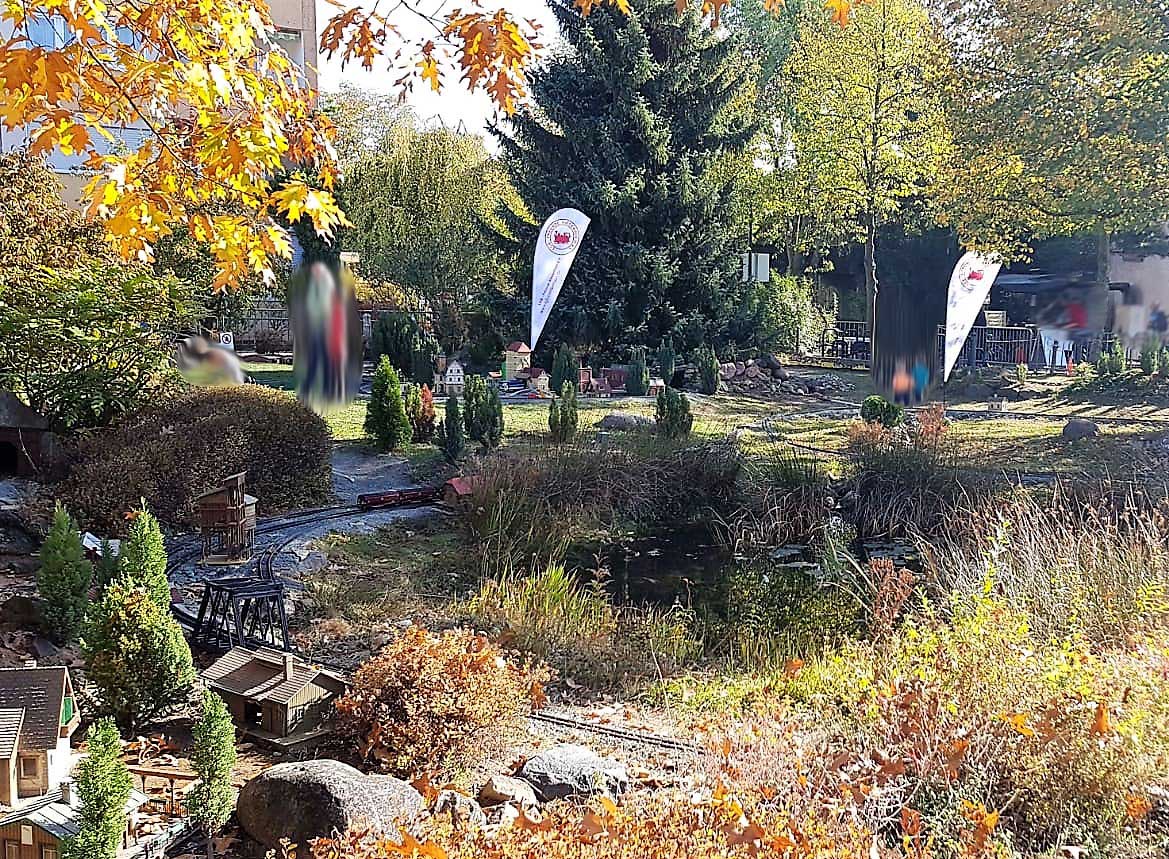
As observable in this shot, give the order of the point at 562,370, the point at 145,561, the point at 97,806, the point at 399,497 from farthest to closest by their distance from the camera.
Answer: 1. the point at 562,370
2. the point at 399,497
3. the point at 145,561
4. the point at 97,806

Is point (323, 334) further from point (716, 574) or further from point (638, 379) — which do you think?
point (638, 379)

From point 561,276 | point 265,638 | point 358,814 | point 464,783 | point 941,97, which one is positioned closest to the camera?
point 358,814

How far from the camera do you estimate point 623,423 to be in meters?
9.98

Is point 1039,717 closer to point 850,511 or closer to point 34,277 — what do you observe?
point 850,511

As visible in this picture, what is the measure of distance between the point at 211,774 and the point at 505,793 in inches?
31.2

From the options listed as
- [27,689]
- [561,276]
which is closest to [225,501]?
[27,689]

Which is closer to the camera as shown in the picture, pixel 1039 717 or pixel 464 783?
pixel 1039 717

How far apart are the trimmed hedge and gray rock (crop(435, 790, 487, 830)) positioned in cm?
362

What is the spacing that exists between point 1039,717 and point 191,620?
3.50m

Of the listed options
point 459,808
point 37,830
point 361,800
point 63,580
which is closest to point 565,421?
point 63,580

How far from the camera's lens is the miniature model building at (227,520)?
5637mm

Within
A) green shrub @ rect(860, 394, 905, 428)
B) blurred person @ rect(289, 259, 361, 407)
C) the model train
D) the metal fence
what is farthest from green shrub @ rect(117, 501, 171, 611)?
the metal fence

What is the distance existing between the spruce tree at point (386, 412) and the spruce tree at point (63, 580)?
435cm

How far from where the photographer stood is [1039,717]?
2.81 m
